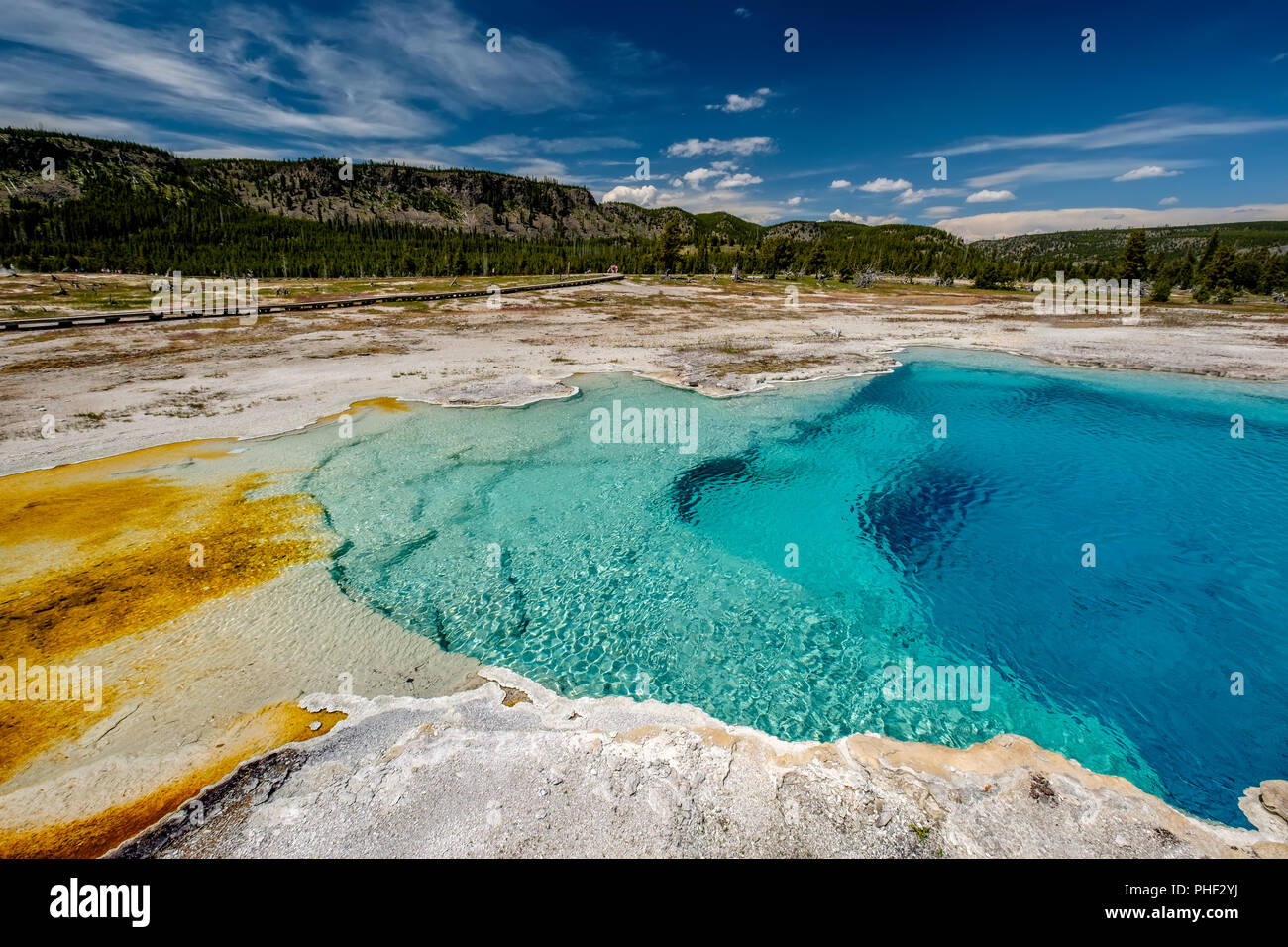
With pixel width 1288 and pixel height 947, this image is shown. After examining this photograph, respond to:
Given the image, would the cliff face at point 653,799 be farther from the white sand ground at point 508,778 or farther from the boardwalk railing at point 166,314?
the boardwalk railing at point 166,314

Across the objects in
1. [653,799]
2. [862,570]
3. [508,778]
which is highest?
[862,570]

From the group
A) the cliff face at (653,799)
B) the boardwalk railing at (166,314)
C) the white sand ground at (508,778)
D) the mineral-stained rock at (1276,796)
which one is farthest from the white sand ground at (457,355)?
the mineral-stained rock at (1276,796)

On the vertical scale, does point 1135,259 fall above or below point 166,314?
above

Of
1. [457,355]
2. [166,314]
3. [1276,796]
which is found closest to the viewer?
[1276,796]

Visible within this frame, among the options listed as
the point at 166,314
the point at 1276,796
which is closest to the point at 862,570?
the point at 1276,796

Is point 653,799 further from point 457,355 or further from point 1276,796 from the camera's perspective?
point 457,355

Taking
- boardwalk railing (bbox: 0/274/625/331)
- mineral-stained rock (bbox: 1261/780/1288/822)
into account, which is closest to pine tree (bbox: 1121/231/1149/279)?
boardwalk railing (bbox: 0/274/625/331)
